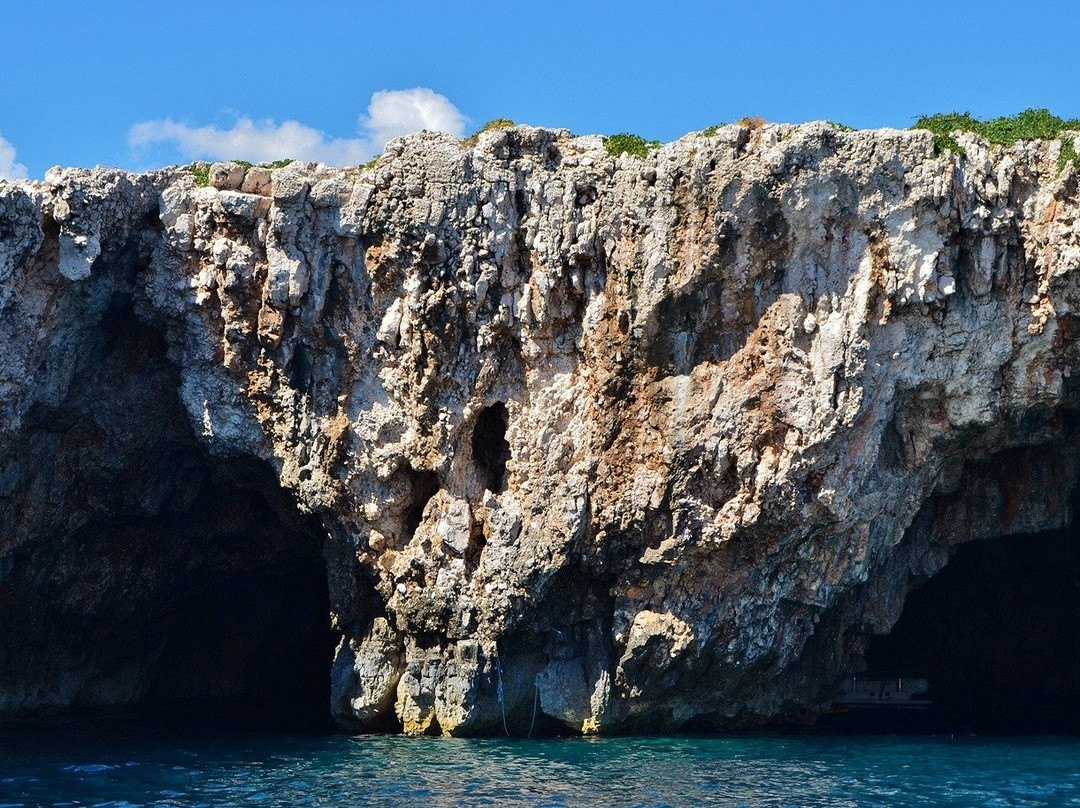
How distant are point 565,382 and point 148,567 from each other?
479 inches

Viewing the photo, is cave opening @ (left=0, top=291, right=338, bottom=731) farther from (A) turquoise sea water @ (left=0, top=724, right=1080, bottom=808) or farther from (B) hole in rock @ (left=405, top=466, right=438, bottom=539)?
(A) turquoise sea water @ (left=0, top=724, right=1080, bottom=808)

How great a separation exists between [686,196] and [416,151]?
19.6ft

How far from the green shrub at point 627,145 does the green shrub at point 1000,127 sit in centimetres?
565

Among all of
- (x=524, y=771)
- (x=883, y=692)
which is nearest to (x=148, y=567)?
(x=524, y=771)

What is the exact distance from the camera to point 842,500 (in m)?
26.4

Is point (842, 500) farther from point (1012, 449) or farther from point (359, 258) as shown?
point (359, 258)

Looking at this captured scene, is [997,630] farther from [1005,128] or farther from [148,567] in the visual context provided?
[148,567]

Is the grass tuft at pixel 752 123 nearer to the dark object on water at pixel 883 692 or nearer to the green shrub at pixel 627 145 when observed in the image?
the green shrub at pixel 627 145

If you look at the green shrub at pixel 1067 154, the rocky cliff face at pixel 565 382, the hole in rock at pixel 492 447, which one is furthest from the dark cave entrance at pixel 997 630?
the hole in rock at pixel 492 447

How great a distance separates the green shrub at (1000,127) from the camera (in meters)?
26.1

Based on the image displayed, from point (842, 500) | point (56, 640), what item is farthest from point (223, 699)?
point (842, 500)

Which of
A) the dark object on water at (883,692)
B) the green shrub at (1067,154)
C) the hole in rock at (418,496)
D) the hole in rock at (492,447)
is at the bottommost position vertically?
the dark object on water at (883,692)

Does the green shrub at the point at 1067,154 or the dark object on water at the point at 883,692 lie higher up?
the green shrub at the point at 1067,154

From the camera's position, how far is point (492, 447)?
29.1 meters
